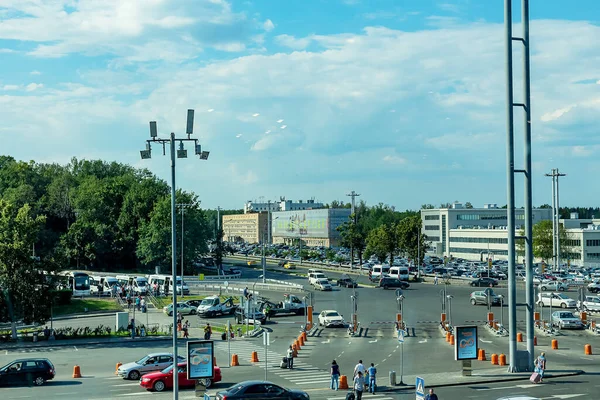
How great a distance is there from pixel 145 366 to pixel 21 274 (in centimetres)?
2097

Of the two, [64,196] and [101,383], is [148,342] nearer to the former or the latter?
[101,383]

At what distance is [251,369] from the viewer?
36656 millimetres

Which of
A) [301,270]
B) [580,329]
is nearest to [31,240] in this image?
[580,329]

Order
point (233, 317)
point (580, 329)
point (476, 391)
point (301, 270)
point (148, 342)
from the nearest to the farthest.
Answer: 1. point (476, 391)
2. point (148, 342)
3. point (580, 329)
4. point (233, 317)
5. point (301, 270)

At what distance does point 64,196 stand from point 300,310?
7896 cm

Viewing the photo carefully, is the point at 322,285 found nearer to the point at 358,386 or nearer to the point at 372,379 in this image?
the point at 372,379

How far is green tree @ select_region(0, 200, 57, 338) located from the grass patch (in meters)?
17.2

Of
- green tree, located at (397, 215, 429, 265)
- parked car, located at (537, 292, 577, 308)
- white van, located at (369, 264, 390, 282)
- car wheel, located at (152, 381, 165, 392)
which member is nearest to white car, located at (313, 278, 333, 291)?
white van, located at (369, 264, 390, 282)

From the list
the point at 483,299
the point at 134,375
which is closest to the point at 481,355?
the point at 134,375

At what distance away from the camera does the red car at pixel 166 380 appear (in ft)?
103

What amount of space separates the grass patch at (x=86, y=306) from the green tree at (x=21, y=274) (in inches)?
677

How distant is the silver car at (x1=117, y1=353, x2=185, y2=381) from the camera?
34.2 metres

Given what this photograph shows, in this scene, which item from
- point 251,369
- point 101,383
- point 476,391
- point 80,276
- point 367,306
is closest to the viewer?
point 476,391

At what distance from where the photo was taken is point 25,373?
110 feet
